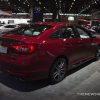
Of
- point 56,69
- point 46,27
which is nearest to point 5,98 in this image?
point 56,69

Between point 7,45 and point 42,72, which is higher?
point 7,45

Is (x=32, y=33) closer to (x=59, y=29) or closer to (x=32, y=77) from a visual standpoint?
(x=59, y=29)

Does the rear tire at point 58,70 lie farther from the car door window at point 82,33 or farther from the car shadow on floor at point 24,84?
the car door window at point 82,33

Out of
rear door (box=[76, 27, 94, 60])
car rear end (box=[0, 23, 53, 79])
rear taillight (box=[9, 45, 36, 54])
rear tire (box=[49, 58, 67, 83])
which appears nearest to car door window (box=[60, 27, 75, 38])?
rear door (box=[76, 27, 94, 60])

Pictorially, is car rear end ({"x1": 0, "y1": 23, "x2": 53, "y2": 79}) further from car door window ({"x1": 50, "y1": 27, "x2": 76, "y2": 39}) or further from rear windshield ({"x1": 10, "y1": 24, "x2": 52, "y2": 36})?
car door window ({"x1": 50, "y1": 27, "x2": 76, "y2": 39})

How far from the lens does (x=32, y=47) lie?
4.54 metres

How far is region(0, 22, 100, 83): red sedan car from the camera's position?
4.55 meters

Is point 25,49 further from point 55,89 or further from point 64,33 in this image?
point 64,33

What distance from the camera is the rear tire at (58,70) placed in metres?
5.13

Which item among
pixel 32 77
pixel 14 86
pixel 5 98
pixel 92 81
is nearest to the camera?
pixel 5 98

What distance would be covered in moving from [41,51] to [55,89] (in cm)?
97

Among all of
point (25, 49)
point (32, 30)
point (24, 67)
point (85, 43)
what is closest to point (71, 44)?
point (85, 43)

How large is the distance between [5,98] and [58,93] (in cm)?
114

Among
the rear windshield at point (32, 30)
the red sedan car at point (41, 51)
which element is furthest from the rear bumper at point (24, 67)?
the rear windshield at point (32, 30)
